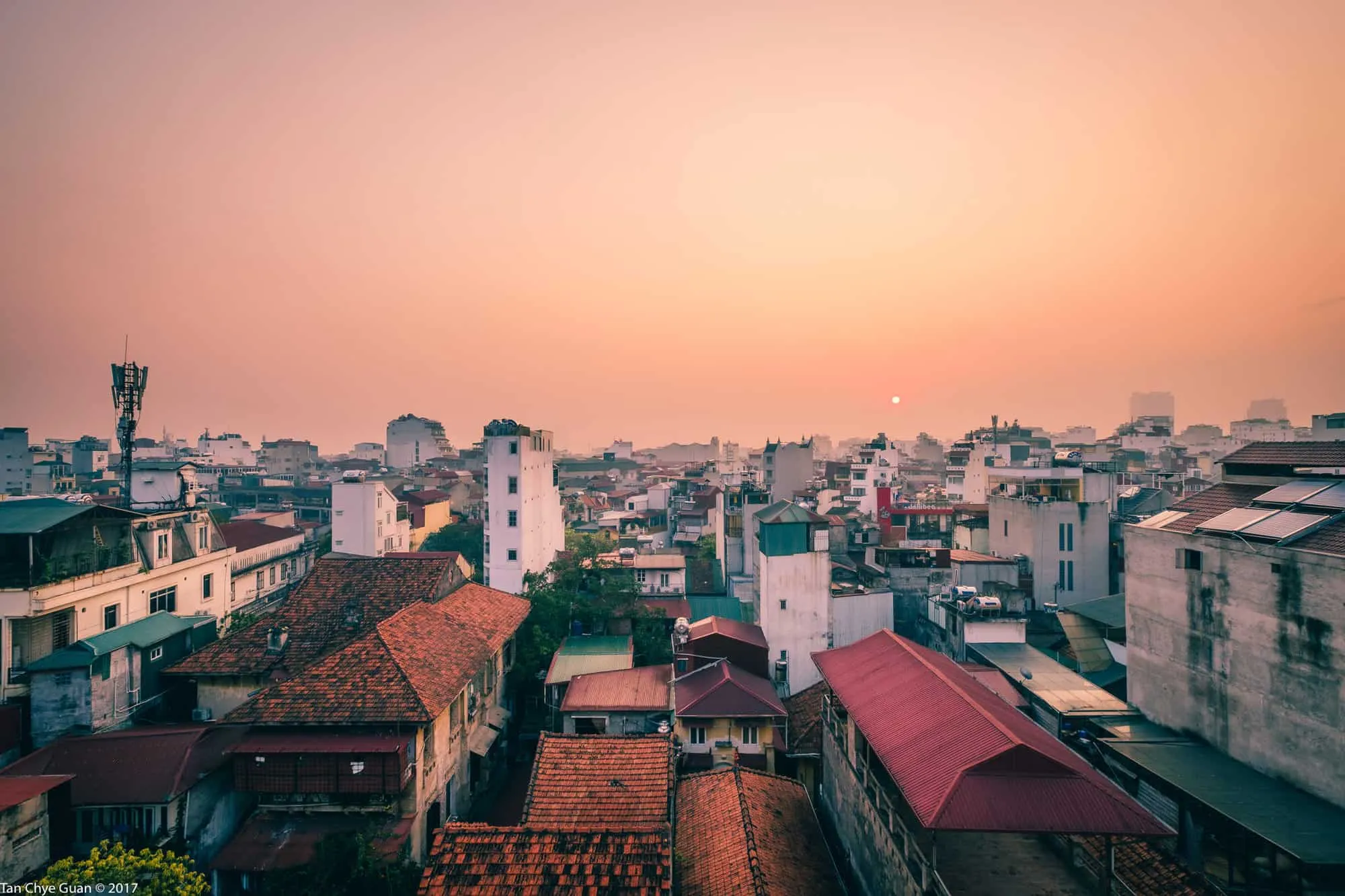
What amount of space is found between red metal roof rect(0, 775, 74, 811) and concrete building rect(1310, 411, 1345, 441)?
70.5 m

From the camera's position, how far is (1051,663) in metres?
28.0

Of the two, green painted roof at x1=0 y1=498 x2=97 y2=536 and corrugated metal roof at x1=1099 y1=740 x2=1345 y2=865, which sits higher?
green painted roof at x1=0 y1=498 x2=97 y2=536

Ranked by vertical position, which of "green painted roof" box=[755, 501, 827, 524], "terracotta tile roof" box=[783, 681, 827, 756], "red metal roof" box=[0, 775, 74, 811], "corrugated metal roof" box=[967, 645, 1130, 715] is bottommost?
"terracotta tile roof" box=[783, 681, 827, 756]

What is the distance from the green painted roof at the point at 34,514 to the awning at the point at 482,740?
1657cm

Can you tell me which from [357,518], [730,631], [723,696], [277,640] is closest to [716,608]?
[730,631]

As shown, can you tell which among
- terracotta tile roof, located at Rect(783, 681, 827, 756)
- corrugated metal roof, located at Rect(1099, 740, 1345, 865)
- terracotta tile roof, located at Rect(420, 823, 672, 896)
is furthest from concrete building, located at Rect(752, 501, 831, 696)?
terracotta tile roof, located at Rect(420, 823, 672, 896)

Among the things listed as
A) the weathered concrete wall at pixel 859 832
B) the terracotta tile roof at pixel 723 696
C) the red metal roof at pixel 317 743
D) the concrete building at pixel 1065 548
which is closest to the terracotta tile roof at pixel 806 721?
the weathered concrete wall at pixel 859 832

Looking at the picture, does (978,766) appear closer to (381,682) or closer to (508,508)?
(381,682)

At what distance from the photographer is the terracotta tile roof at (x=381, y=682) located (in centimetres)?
1795

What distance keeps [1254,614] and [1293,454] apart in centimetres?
747

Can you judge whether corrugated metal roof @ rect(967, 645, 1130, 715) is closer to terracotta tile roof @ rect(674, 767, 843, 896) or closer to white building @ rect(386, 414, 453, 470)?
terracotta tile roof @ rect(674, 767, 843, 896)

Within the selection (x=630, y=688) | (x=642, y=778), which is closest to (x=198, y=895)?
(x=642, y=778)

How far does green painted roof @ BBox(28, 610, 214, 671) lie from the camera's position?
70.4 ft

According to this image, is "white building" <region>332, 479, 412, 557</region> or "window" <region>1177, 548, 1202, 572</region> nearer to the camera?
"window" <region>1177, 548, 1202, 572</region>
